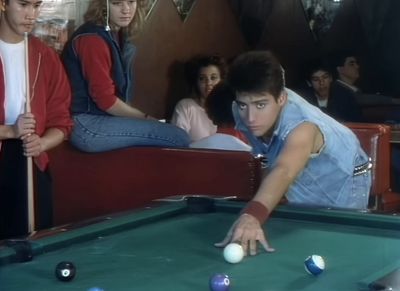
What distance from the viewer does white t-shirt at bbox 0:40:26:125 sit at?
3.49 metres

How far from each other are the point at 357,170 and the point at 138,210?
855mm

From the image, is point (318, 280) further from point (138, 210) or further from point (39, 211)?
point (39, 211)

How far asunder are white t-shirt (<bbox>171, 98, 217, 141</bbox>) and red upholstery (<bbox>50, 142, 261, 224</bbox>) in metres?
1.27

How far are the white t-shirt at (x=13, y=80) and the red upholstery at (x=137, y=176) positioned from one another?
1.86 ft

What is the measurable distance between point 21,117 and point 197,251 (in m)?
1.39

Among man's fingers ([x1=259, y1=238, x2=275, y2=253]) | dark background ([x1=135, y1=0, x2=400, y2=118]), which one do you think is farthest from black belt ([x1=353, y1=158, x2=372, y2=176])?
dark background ([x1=135, y1=0, x2=400, y2=118])

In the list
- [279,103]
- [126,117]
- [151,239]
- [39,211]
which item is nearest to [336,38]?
[126,117]

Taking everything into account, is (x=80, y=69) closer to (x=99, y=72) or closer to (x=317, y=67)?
(x=99, y=72)

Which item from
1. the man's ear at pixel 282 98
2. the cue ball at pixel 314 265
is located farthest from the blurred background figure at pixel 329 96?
the cue ball at pixel 314 265

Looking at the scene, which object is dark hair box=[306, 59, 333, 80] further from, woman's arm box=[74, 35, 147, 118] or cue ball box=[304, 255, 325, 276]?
cue ball box=[304, 255, 325, 276]

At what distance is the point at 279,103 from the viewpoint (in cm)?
270

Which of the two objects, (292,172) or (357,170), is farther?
(357,170)

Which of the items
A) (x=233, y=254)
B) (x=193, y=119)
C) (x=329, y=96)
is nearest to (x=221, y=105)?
(x=233, y=254)

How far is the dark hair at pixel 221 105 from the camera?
3270 mm
